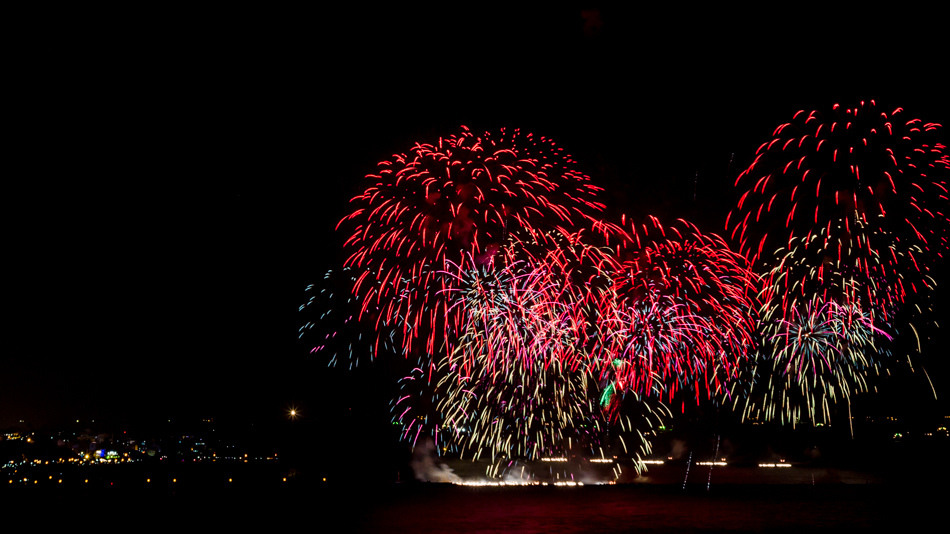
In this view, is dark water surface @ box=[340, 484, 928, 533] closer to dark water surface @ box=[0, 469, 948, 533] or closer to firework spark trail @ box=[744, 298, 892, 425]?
dark water surface @ box=[0, 469, 948, 533]

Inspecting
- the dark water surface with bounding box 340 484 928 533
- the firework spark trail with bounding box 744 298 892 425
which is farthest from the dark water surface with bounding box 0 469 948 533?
the firework spark trail with bounding box 744 298 892 425

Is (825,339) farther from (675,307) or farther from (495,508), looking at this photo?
(495,508)

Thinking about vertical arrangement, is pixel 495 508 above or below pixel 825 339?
below

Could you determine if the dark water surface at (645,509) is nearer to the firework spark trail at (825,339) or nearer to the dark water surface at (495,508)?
the dark water surface at (495,508)

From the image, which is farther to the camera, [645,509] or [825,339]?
[825,339]

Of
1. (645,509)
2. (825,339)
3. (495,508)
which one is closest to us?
(645,509)

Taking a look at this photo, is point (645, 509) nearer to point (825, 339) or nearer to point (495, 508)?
point (495, 508)

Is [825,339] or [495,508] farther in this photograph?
[825,339]

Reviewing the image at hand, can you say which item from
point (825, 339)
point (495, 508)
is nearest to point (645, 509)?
point (495, 508)

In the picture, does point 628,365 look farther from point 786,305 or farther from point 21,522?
point 21,522

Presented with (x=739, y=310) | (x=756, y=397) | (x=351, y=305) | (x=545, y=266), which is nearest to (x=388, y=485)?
(x=351, y=305)

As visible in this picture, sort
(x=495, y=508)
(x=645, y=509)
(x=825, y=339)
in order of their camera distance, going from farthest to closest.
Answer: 1. (x=825, y=339)
2. (x=495, y=508)
3. (x=645, y=509)

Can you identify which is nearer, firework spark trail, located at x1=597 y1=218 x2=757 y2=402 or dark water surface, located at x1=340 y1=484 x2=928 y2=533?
dark water surface, located at x1=340 y1=484 x2=928 y2=533

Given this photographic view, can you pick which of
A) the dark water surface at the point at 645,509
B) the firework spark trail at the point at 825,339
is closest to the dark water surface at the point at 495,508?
the dark water surface at the point at 645,509
